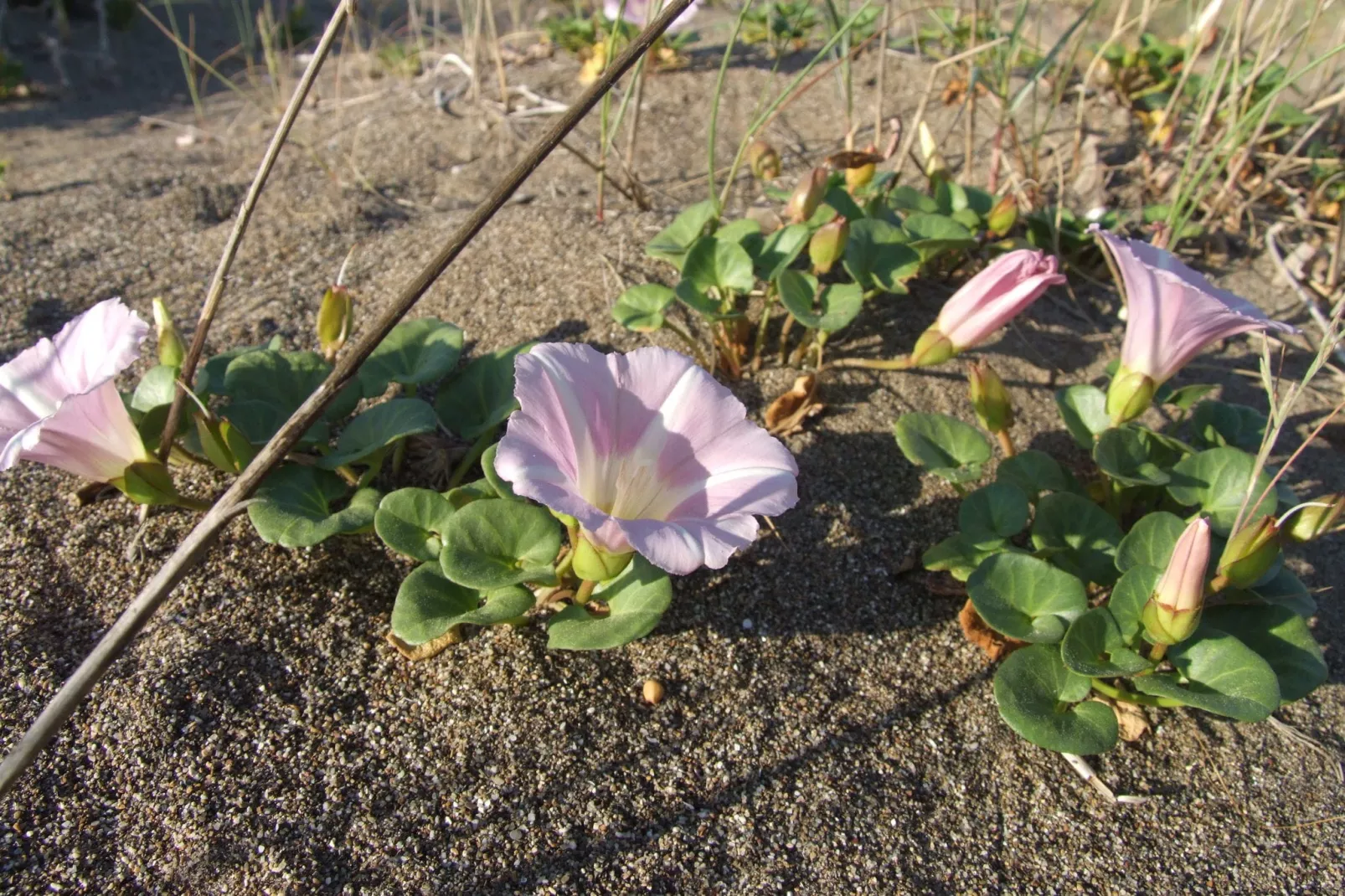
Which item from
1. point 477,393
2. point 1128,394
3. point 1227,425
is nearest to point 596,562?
point 477,393

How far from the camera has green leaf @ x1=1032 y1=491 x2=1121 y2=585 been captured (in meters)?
1.78

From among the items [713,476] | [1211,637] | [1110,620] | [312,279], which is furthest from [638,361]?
[312,279]

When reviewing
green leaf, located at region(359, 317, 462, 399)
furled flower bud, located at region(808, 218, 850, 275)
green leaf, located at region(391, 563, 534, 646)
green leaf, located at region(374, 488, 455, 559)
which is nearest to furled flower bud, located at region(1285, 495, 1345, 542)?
furled flower bud, located at region(808, 218, 850, 275)

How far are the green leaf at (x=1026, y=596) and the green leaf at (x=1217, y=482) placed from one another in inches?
15.5

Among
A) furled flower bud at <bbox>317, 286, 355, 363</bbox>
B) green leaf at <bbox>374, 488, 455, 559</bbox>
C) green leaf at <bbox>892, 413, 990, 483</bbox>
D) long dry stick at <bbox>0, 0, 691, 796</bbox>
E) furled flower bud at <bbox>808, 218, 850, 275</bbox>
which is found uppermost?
long dry stick at <bbox>0, 0, 691, 796</bbox>

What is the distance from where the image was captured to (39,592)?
5.38ft

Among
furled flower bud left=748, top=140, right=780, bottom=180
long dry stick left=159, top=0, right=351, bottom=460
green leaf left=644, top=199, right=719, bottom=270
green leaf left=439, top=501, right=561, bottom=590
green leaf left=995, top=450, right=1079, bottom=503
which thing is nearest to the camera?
long dry stick left=159, top=0, right=351, bottom=460

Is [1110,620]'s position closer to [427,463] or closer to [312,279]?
[427,463]

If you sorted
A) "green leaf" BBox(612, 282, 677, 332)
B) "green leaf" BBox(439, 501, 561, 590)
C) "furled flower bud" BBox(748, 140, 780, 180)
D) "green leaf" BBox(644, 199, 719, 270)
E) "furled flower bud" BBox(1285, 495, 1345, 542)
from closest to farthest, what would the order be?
"green leaf" BBox(439, 501, 561, 590)
"furled flower bud" BBox(1285, 495, 1345, 542)
"green leaf" BBox(612, 282, 677, 332)
"green leaf" BBox(644, 199, 719, 270)
"furled flower bud" BBox(748, 140, 780, 180)

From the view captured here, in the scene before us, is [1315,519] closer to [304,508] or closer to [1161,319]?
[1161,319]

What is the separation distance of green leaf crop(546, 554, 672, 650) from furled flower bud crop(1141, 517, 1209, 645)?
76 centimetres

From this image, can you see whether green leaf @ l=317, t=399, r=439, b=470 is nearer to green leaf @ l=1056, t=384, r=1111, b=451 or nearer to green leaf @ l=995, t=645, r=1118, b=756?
green leaf @ l=995, t=645, r=1118, b=756

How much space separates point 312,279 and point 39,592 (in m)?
1.13

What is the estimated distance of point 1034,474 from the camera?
→ 192 cm
